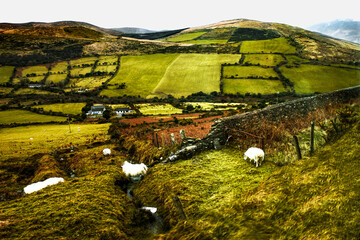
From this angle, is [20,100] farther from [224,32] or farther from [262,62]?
[224,32]

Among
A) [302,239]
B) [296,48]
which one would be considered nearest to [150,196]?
[302,239]

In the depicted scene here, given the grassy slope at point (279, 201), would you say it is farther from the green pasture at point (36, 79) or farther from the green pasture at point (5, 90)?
the green pasture at point (36, 79)

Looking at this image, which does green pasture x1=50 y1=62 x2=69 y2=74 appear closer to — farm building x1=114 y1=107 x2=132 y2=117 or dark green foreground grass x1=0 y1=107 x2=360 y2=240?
farm building x1=114 y1=107 x2=132 y2=117

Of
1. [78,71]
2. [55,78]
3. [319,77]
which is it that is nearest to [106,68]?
[78,71]

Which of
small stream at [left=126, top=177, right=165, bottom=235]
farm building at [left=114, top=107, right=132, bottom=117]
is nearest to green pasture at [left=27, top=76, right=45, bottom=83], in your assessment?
farm building at [left=114, top=107, right=132, bottom=117]

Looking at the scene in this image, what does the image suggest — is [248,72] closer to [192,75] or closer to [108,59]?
[192,75]
